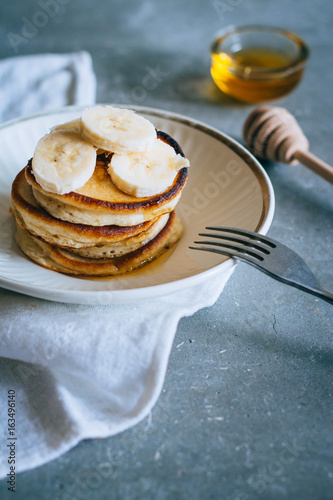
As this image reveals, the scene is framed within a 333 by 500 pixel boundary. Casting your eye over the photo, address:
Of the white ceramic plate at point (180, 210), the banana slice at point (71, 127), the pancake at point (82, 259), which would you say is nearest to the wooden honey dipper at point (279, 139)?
the white ceramic plate at point (180, 210)

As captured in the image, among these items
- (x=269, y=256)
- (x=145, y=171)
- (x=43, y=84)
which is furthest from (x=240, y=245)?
(x=43, y=84)

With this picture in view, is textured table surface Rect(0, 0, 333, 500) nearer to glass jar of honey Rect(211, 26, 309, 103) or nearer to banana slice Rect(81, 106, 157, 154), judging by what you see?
glass jar of honey Rect(211, 26, 309, 103)

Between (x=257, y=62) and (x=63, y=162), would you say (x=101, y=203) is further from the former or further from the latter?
(x=257, y=62)

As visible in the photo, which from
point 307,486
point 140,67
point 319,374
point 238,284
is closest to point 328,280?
point 238,284

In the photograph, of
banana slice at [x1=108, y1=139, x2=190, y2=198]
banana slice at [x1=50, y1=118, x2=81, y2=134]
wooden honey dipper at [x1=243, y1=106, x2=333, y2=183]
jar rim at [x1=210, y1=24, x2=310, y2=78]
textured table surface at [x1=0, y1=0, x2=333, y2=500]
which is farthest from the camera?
jar rim at [x1=210, y1=24, x2=310, y2=78]

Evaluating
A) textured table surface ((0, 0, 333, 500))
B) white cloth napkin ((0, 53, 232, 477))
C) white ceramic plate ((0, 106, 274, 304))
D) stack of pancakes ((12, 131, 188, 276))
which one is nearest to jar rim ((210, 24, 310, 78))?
textured table surface ((0, 0, 333, 500))

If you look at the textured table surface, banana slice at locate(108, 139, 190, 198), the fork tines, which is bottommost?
the textured table surface

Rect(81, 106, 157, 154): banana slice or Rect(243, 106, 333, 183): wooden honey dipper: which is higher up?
Rect(81, 106, 157, 154): banana slice
